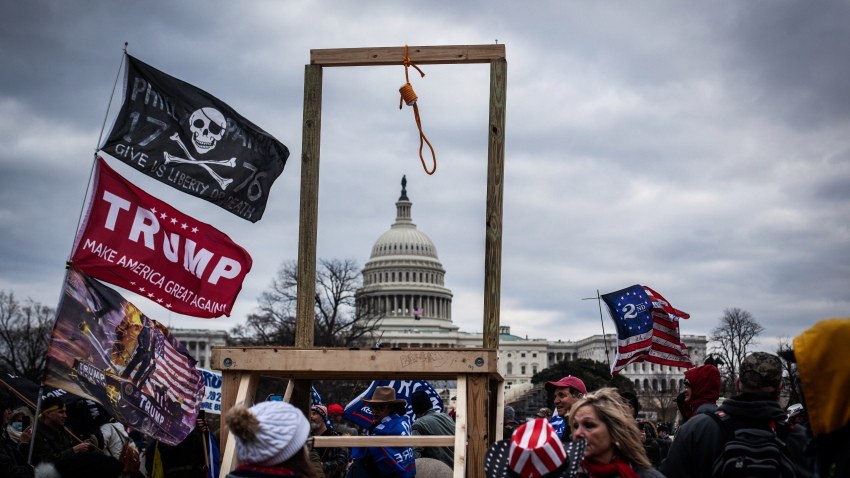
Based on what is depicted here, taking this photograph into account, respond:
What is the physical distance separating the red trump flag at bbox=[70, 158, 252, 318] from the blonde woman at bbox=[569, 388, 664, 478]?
11.0 feet

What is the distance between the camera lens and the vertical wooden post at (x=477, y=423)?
4.14 meters

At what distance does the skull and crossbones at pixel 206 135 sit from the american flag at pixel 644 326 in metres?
6.71

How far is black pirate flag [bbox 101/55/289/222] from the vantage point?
226 inches

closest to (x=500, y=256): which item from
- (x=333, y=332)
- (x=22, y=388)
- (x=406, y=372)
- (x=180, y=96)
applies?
(x=406, y=372)

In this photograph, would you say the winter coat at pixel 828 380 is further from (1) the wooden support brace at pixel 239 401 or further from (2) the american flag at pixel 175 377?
(2) the american flag at pixel 175 377

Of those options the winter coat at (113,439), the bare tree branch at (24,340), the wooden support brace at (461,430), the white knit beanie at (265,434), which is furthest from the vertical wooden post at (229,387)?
the bare tree branch at (24,340)

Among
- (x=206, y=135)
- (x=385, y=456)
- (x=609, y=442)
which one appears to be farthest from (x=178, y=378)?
(x=609, y=442)

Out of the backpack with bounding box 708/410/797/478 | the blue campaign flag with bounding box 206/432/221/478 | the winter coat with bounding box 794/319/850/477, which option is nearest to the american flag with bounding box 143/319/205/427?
the blue campaign flag with bounding box 206/432/221/478

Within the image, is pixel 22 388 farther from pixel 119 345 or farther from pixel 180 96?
pixel 180 96

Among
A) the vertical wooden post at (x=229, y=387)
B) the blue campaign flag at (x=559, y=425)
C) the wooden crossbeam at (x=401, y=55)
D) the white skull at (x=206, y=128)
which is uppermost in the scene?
the wooden crossbeam at (x=401, y=55)

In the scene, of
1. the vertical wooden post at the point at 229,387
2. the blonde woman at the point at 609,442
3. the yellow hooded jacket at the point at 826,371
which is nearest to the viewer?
the yellow hooded jacket at the point at 826,371

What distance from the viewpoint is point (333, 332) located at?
46062mm

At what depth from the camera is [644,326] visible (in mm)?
11148

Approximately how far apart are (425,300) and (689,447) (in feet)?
373
